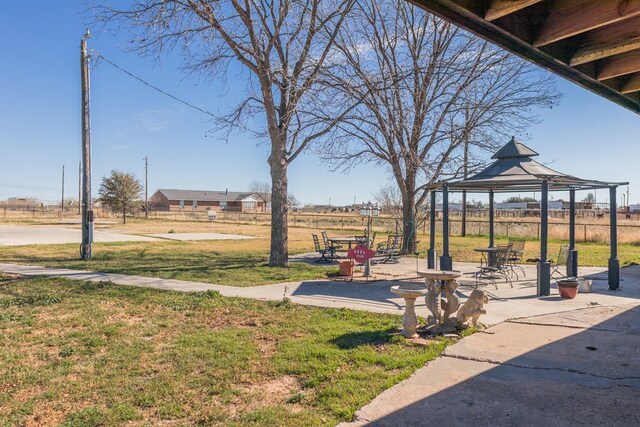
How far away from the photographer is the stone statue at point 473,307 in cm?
600

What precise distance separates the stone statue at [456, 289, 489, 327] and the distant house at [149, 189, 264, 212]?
253ft

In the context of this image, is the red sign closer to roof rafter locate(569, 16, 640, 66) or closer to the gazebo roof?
the gazebo roof

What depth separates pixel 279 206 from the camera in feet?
43.8

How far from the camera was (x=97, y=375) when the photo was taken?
4.47m

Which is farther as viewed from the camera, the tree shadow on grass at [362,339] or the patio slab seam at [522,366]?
the tree shadow on grass at [362,339]

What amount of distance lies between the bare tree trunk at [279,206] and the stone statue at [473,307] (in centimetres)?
767

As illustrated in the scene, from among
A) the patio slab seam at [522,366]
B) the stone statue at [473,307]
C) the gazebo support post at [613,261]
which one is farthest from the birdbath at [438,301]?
→ the gazebo support post at [613,261]

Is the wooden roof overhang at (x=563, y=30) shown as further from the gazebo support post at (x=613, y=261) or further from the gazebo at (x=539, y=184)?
the gazebo support post at (x=613, y=261)

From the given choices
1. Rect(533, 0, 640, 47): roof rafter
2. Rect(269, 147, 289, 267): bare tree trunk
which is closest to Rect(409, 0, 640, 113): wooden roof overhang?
Rect(533, 0, 640, 47): roof rafter

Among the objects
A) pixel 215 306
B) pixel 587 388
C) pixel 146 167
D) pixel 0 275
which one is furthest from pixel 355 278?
pixel 146 167

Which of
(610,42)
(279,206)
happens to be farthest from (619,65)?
(279,206)

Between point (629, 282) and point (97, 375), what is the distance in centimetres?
1153

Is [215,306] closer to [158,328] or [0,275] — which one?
[158,328]

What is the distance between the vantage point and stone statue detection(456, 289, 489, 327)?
19.7 feet
